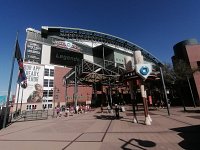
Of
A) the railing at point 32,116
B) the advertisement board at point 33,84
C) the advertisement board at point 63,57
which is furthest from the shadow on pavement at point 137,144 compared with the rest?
the advertisement board at point 63,57

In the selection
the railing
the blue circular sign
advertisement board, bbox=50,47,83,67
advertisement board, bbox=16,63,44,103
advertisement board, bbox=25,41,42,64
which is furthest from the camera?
advertisement board, bbox=50,47,83,67

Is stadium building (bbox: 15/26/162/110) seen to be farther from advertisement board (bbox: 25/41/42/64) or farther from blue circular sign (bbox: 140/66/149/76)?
blue circular sign (bbox: 140/66/149/76)

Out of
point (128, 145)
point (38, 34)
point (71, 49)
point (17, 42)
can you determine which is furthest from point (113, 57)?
point (128, 145)

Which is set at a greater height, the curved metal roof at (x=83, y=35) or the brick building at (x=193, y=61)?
the curved metal roof at (x=83, y=35)

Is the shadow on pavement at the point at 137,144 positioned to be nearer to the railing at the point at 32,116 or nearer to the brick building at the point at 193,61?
the railing at the point at 32,116

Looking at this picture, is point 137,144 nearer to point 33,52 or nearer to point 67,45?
point 33,52

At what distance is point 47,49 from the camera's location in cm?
5947

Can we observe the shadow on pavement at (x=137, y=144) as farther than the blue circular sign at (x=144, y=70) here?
No

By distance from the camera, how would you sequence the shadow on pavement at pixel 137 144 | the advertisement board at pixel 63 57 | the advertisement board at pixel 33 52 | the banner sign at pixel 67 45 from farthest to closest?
the banner sign at pixel 67 45
the advertisement board at pixel 63 57
the advertisement board at pixel 33 52
the shadow on pavement at pixel 137 144

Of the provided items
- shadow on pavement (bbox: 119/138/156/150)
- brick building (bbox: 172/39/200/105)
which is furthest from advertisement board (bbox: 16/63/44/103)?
shadow on pavement (bbox: 119/138/156/150)

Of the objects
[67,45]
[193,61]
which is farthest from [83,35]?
[193,61]

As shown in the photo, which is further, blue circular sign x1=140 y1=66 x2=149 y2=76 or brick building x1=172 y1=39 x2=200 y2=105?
brick building x1=172 y1=39 x2=200 y2=105

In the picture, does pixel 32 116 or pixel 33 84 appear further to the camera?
pixel 33 84

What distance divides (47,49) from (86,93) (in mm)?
25888
